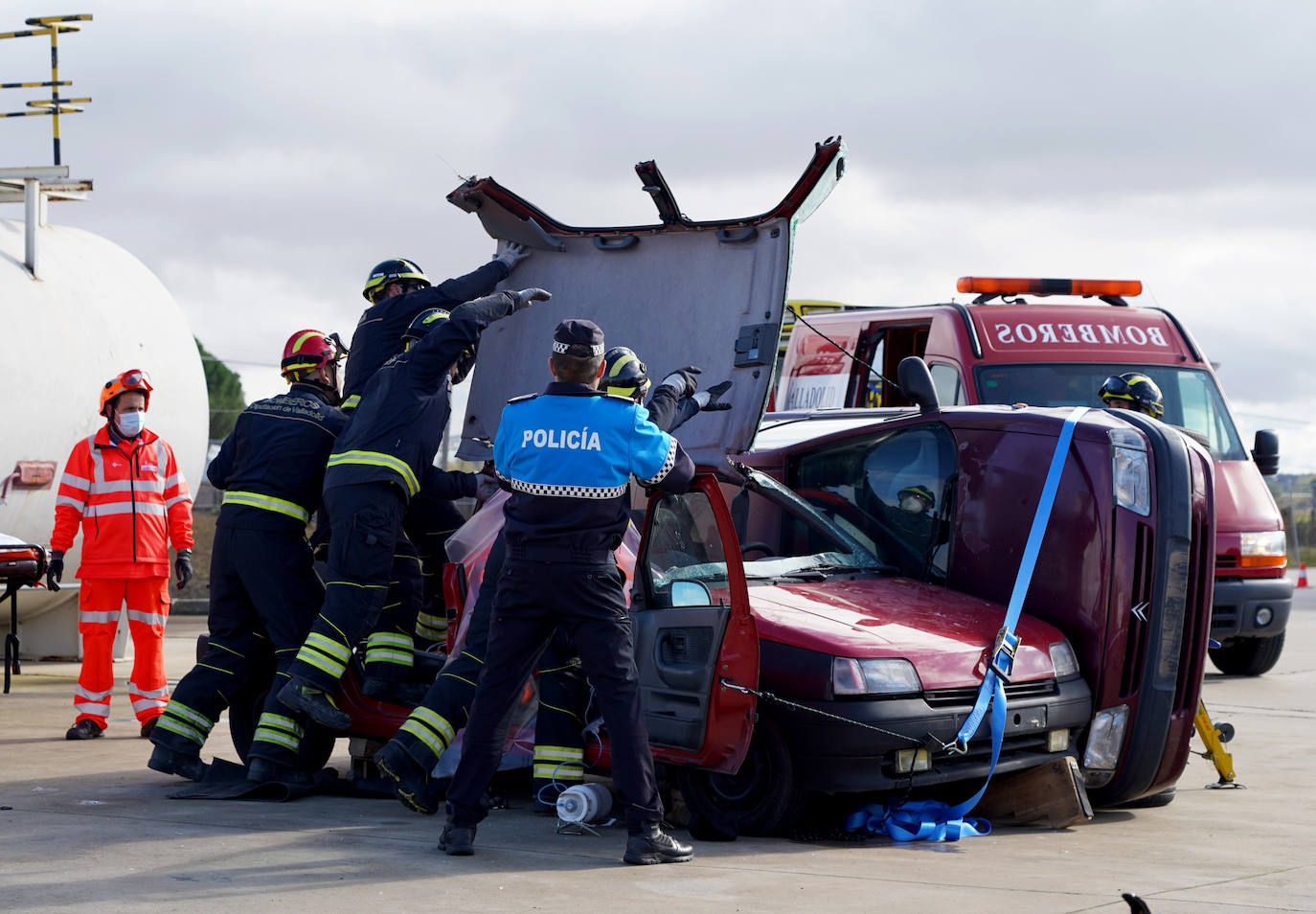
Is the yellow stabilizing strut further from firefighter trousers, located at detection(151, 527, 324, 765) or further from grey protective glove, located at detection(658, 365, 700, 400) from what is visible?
firefighter trousers, located at detection(151, 527, 324, 765)

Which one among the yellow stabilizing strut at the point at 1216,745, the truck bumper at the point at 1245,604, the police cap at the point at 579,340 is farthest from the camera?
the truck bumper at the point at 1245,604

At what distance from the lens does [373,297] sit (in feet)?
25.9

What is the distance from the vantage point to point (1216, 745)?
767 cm

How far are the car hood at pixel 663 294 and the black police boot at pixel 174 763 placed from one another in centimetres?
192

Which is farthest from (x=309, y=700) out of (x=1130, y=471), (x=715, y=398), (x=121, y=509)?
(x=1130, y=471)

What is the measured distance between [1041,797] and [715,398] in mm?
2120

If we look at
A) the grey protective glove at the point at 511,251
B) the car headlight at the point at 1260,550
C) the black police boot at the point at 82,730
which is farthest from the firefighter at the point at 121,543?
the car headlight at the point at 1260,550

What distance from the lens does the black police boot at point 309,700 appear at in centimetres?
680

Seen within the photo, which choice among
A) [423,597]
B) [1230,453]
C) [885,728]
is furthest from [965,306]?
[885,728]

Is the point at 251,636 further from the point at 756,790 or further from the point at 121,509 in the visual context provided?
the point at 756,790

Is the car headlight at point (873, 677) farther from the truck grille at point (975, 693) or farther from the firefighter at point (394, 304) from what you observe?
the firefighter at point (394, 304)

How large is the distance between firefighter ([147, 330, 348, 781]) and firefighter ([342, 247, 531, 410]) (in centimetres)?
27

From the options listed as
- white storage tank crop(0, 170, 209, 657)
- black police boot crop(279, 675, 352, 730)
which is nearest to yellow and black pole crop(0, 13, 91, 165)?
white storage tank crop(0, 170, 209, 657)

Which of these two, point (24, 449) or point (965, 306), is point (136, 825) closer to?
point (24, 449)
